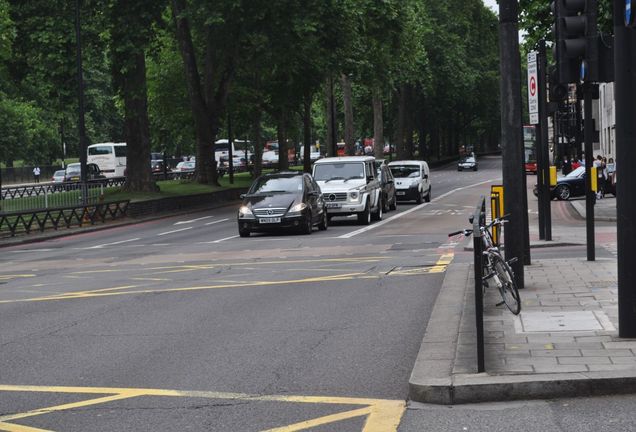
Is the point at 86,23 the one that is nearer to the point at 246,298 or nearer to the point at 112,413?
the point at 246,298

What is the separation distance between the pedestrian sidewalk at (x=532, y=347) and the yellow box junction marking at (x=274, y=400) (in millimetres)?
352

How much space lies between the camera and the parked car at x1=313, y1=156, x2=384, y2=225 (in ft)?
101

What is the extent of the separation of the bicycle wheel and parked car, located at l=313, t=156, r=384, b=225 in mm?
19766

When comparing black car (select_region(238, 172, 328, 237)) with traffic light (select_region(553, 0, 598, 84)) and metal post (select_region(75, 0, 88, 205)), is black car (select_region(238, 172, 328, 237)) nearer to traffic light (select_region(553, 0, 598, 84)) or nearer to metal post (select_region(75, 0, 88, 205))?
metal post (select_region(75, 0, 88, 205))

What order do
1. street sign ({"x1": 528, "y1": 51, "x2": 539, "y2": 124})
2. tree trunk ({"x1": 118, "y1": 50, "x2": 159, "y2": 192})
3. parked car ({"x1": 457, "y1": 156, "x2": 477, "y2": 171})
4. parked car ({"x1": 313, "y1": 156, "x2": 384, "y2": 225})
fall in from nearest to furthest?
street sign ({"x1": 528, "y1": 51, "x2": 539, "y2": 124}) → parked car ({"x1": 313, "y1": 156, "x2": 384, "y2": 225}) → tree trunk ({"x1": 118, "y1": 50, "x2": 159, "y2": 192}) → parked car ({"x1": 457, "y1": 156, "x2": 477, "y2": 171})

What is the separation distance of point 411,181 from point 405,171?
116cm

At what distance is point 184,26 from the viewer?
48.1 metres

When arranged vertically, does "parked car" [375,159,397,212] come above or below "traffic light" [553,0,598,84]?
below

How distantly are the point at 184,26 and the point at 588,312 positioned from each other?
3980cm

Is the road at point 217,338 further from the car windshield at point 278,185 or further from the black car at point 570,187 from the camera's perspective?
the black car at point 570,187

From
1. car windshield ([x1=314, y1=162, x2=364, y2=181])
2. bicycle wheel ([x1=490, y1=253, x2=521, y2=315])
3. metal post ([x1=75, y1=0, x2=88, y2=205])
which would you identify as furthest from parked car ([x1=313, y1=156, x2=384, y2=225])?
bicycle wheel ([x1=490, y1=253, x2=521, y2=315])

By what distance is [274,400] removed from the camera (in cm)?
752

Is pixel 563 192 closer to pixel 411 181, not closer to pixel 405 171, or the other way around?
pixel 411 181

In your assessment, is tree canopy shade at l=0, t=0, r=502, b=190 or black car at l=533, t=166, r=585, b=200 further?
black car at l=533, t=166, r=585, b=200
